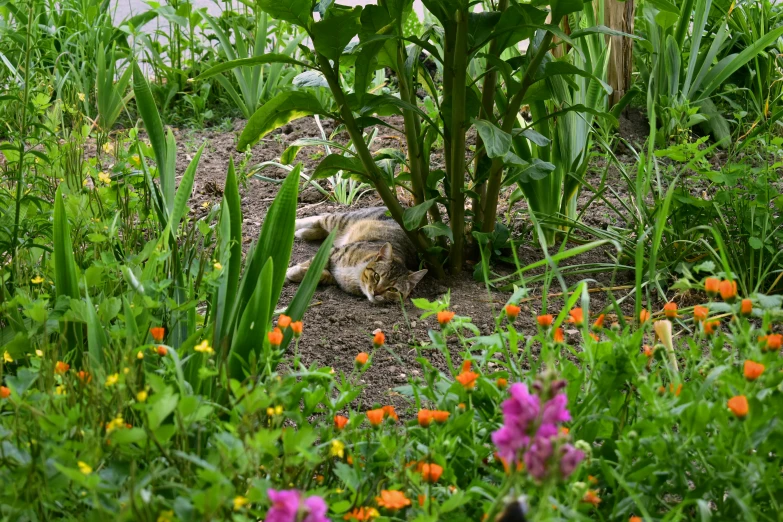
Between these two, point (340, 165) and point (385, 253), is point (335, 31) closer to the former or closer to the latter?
point (340, 165)

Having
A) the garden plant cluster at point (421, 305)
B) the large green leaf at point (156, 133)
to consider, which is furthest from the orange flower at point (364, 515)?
the large green leaf at point (156, 133)

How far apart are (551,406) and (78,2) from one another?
13.8 ft

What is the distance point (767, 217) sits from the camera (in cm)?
236

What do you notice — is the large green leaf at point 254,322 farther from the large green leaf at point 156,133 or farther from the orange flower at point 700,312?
the orange flower at point 700,312

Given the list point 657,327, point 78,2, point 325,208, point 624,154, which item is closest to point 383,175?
point 325,208

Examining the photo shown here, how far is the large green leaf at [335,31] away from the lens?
6.88 ft

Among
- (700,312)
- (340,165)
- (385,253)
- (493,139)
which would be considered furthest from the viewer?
(385,253)

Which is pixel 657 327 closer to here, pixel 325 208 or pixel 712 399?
pixel 712 399

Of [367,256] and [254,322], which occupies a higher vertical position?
[254,322]

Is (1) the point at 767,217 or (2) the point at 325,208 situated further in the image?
(2) the point at 325,208

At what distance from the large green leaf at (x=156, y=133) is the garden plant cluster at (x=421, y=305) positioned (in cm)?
1

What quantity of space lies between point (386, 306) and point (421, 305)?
1099mm

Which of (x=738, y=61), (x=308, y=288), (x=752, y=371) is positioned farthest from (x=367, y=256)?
(x=752, y=371)

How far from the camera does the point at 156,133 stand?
7.04ft
